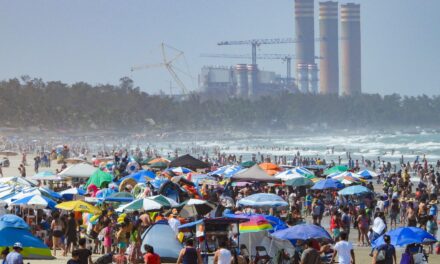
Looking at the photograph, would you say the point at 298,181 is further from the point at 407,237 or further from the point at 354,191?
the point at 407,237

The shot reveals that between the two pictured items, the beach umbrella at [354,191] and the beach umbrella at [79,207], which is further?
the beach umbrella at [354,191]

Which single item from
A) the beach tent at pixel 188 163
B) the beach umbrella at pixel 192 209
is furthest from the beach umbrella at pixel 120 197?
the beach tent at pixel 188 163

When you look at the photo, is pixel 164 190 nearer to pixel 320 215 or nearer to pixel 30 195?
pixel 30 195

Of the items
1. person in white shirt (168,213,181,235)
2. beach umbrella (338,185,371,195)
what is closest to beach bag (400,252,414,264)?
person in white shirt (168,213,181,235)

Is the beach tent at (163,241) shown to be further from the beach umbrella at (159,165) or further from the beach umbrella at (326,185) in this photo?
the beach umbrella at (159,165)

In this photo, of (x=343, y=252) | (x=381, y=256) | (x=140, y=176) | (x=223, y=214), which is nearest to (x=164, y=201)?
(x=223, y=214)

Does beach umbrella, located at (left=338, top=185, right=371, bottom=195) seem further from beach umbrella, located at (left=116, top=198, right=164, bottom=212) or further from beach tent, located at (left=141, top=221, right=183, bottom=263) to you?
beach tent, located at (left=141, top=221, right=183, bottom=263)
